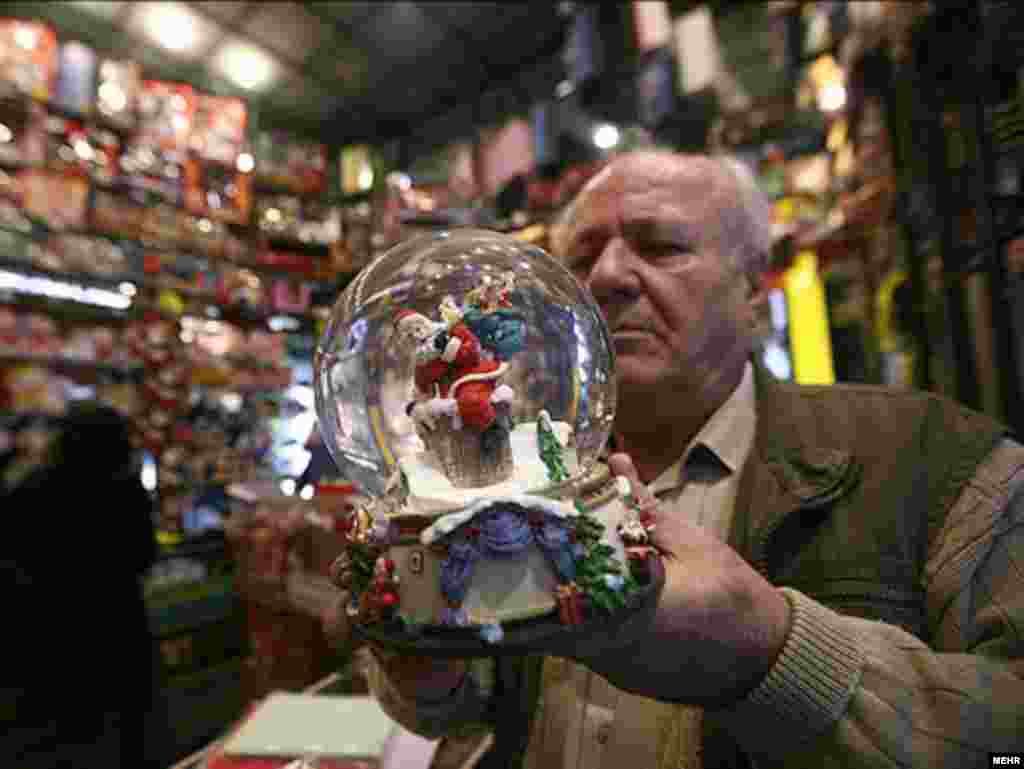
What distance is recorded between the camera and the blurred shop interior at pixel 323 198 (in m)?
2.05

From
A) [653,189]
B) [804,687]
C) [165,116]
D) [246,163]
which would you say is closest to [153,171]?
[165,116]

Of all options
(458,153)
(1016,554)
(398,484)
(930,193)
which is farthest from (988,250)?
(458,153)

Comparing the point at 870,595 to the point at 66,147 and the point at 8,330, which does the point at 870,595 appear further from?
the point at 66,147

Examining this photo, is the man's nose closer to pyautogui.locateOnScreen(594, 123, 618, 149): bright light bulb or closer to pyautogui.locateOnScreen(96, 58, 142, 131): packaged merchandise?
pyautogui.locateOnScreen(594, 123, 618, 149): bright light bulb

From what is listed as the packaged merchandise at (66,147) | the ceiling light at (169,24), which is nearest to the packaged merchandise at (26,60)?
the packaged merchandise at (66,147)

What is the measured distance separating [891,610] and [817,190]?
4.38 metres

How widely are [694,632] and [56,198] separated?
5307mm

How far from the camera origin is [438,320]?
3.40 ft

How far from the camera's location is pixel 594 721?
51.0 inches

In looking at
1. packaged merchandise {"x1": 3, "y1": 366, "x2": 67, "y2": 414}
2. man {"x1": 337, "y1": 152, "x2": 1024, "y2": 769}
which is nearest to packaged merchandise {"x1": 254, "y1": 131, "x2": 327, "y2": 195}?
packaged merchandise {"x1": 3, "y1": 366, "x2": 67, "y2": 414}

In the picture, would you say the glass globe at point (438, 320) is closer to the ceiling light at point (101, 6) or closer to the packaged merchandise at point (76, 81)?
the ceiling light at point (101, 6)

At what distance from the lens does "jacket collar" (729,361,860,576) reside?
4.00ft

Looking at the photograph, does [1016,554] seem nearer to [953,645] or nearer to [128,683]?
[953,645]

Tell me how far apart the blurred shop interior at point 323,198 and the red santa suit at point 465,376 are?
68cm
